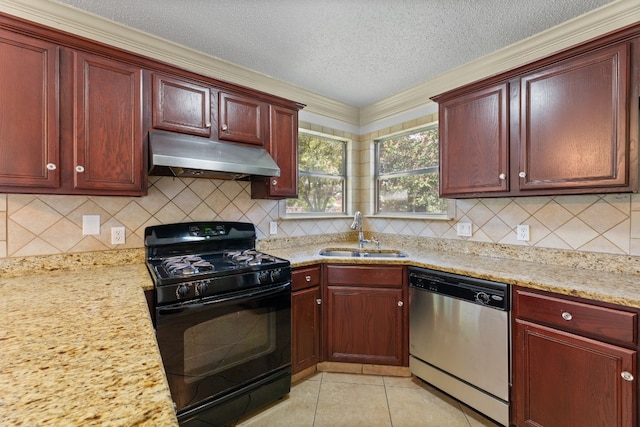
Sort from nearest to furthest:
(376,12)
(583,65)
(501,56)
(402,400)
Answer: (583,65) → (376,12) → (402,400) → (501,56)

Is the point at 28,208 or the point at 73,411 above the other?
the point at 28,208

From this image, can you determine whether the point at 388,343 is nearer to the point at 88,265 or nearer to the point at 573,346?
the point at 573,346

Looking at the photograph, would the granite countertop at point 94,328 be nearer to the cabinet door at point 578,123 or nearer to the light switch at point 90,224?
the light switch at point 90,224

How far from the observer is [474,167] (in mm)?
2092

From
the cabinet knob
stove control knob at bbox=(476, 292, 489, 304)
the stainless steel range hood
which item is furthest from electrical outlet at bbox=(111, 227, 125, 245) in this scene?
the cabinet knob

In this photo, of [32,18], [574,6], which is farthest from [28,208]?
[574,6]

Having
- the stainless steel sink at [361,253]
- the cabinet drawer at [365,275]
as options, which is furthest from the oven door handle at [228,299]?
the stainless steel sink at [361,253]

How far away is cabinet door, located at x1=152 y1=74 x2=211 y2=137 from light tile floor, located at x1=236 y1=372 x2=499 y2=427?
1.94 meters

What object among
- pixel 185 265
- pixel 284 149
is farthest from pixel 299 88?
pixel 185 265

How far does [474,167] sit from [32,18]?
2.92m

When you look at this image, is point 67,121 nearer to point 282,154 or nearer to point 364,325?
point 282,154

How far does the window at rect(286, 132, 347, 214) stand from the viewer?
3.02 metres

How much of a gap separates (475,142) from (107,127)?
2.39 metres

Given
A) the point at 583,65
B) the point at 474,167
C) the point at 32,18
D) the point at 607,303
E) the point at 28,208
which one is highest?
the point at 32,18
